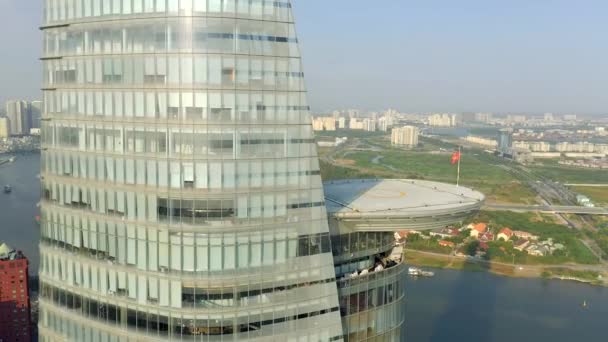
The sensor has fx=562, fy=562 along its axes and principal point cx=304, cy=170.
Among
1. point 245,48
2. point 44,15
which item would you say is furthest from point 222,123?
point 44,15

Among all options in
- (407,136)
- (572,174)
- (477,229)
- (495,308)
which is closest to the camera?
(495,308)

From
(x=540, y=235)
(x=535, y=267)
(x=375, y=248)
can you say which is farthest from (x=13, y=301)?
(x=540, y=235)

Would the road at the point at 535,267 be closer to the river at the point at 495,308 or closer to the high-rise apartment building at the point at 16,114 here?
the river at the point at 495,308

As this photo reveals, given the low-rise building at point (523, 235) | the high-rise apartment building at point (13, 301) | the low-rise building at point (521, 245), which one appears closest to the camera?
the high-rise apartment building at point (13, 301)

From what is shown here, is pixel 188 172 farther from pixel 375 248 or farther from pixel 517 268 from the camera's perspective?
pixel 517 268

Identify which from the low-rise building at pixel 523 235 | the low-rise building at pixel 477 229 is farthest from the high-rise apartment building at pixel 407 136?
the low-rise building at pixel 523 235

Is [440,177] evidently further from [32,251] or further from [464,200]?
[464,200]
